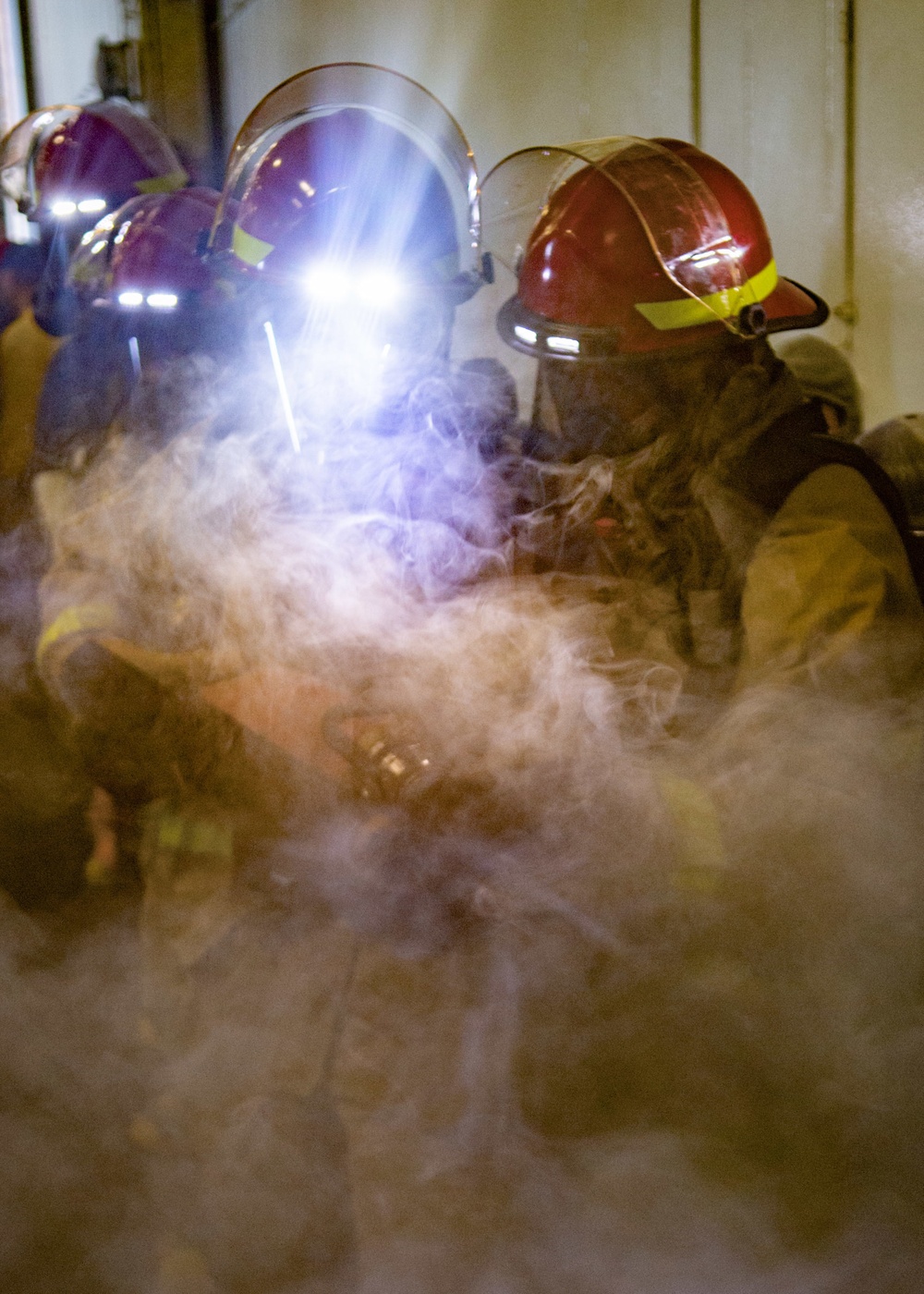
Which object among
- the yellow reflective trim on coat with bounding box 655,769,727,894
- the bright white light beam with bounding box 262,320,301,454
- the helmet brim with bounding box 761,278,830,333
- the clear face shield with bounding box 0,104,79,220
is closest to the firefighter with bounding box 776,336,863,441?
the helmet brim with bounding box 761,278,830,333

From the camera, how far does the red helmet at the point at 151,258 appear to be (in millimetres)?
4203

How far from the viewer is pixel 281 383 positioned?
365cm

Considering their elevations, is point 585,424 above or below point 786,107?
below

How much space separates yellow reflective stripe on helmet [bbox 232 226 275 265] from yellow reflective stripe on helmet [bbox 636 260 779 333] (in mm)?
1486

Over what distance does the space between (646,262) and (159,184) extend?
13.1 feet

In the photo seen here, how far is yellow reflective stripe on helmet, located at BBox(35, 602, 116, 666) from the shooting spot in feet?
9.27

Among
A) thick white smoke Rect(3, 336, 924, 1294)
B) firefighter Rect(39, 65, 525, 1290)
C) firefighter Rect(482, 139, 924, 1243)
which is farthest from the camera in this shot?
firefighter Rect(39, 65, 525, 1290)

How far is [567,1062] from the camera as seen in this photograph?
7.26ft

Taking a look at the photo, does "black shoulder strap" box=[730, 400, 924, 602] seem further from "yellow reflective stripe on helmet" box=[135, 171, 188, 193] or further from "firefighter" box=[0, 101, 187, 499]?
"yellow reflective stripe on helmet" box=[135, 171, 188, 193]

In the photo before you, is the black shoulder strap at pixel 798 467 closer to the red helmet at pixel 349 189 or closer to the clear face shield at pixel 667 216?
the clear face shield at pixel 667 216

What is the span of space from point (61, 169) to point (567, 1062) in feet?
17.7

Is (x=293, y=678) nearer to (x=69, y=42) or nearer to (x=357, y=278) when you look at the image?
(x=357, y=278)

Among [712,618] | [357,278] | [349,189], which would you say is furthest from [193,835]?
[349,189]

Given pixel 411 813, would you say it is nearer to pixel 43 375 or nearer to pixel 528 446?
pixel 528 446
